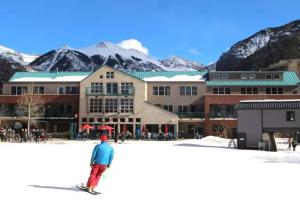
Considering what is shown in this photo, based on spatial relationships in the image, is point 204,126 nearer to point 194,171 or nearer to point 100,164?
point 194,171

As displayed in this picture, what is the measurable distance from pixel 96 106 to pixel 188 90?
14.7 m

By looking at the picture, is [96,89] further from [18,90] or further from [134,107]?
[18,90]

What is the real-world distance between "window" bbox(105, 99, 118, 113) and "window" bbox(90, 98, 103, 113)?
92cm

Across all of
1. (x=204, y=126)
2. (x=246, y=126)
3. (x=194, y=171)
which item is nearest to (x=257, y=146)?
(x=246, y=126)

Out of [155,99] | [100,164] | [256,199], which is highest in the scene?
[155,99]

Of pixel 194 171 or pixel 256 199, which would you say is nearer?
pixel 256 199

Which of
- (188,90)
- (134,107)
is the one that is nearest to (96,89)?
(134,107)

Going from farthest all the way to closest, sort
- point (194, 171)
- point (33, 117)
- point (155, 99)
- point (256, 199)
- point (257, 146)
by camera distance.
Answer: point (155, 99) → point (33, 117) → point (257, 146) → point (194, 171) → point (256, 199)

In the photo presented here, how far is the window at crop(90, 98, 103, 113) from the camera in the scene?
3004 inches

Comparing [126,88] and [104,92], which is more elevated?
[126,88]

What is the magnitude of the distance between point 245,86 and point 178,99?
423 inches

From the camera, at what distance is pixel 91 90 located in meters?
76.8

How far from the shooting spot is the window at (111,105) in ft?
250

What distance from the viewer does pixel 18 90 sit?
267 ft
